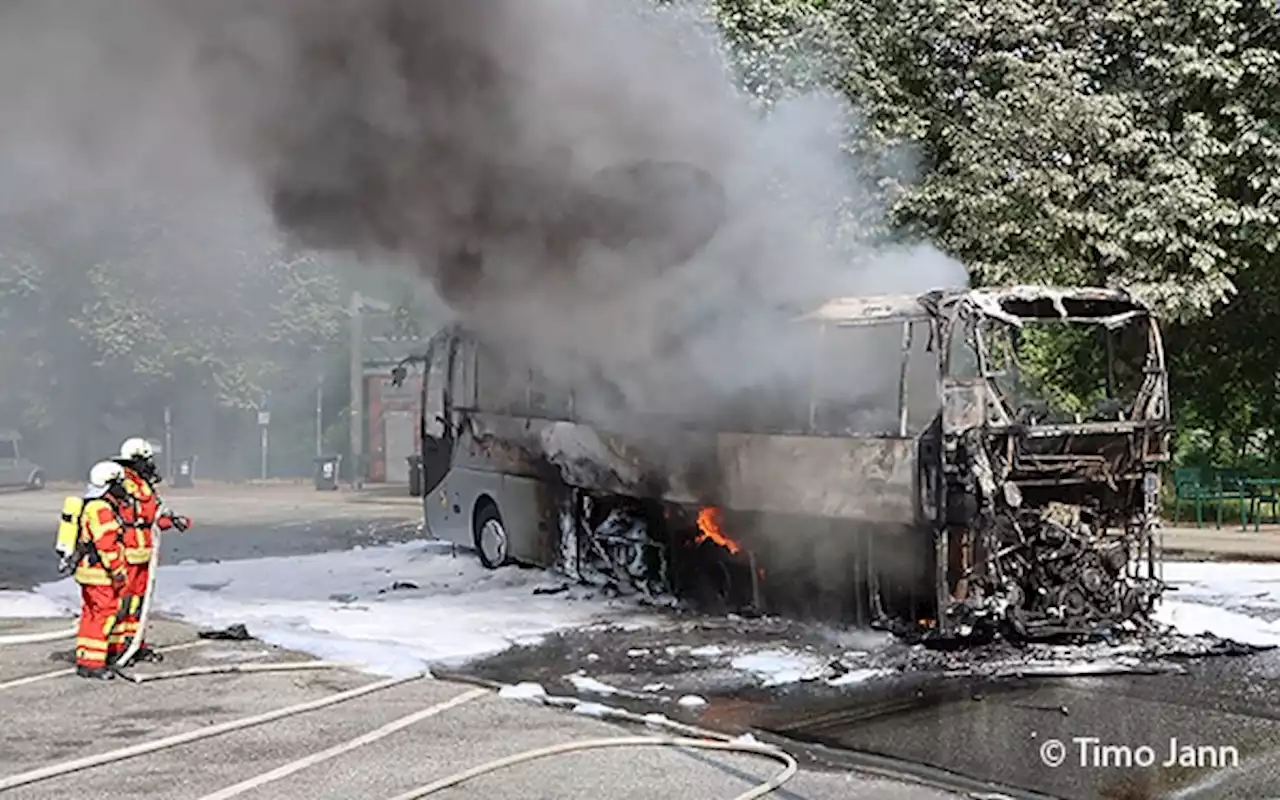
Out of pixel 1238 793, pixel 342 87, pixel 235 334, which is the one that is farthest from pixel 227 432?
pixel 1238 793

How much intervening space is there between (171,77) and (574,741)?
5599 mm

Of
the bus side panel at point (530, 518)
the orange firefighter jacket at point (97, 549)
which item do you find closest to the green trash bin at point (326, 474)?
the bus side panel at point (530, 518)

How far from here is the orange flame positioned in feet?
34.4

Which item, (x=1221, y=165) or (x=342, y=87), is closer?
(x=342, y=87)

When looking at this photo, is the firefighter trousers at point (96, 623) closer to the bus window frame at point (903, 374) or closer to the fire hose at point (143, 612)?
the fire hose at point (143, 612)

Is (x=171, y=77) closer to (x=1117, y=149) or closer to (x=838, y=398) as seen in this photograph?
(x=838, y=398)

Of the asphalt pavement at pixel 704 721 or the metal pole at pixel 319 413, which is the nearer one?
the asphalt pavement at pixel 704 721

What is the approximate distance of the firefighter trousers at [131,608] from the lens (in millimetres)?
8461

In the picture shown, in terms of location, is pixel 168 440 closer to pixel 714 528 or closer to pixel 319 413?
pixel 319 413

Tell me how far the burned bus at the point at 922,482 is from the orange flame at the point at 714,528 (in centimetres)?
3

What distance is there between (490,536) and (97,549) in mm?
5737

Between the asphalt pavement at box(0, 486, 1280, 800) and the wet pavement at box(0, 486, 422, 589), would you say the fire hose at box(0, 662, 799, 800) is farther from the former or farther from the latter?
the wet pavement at box(0, 486, 422, 589)

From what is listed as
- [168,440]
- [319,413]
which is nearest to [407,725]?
[319,413]

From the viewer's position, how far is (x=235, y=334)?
32438 millimetres
